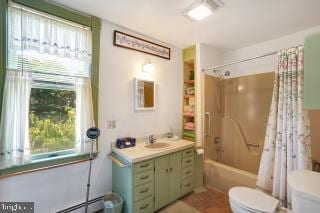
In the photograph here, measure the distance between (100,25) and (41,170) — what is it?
5.90 ft

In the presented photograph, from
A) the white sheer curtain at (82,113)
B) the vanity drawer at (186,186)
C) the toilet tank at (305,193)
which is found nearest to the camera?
the toilet tank at (305,193)

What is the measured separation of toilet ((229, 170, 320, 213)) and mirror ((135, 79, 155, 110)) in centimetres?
159

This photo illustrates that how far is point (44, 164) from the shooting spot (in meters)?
1.68

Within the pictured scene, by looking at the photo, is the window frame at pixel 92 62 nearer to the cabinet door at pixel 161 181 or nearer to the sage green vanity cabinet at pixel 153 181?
the sage green vanity cabinet at pixel 153 181

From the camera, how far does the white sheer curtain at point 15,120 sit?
1460mm

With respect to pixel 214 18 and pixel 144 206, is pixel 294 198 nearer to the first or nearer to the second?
pixel 144 206

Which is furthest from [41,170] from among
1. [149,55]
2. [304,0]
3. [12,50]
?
[304,0]

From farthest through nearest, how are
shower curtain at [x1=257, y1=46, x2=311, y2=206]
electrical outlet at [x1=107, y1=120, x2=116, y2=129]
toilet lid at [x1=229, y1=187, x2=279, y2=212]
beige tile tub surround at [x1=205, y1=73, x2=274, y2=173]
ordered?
beige tile tub surround at [x1=205, y1=73, x2=274, y2=173], electrical outlet at [x1=107, y1=120, x2=116, y2=129], shower curtain at [x1=257, y1=46, x2=311, y2=206], toilet lid at [x1=229, y1=187, x2=279, y2=212]

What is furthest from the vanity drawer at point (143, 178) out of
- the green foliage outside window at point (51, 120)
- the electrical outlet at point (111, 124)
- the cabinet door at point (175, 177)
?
the green foliage outside window at point (51, 120)

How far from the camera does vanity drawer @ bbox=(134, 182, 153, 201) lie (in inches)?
71.9

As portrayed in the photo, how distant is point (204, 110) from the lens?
284cm

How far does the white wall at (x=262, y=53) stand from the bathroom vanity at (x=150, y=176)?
180 cm

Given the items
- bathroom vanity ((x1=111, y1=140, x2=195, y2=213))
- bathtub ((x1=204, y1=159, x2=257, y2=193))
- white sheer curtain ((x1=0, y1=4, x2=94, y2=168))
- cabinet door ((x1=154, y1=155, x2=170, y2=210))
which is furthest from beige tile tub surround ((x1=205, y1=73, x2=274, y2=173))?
white sheer curtain ((x1=0, y1=4, x2=94, y2=168))

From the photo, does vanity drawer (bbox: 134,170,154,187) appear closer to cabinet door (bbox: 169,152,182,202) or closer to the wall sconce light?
cabinet door (bbox: 169,152,182,202)
